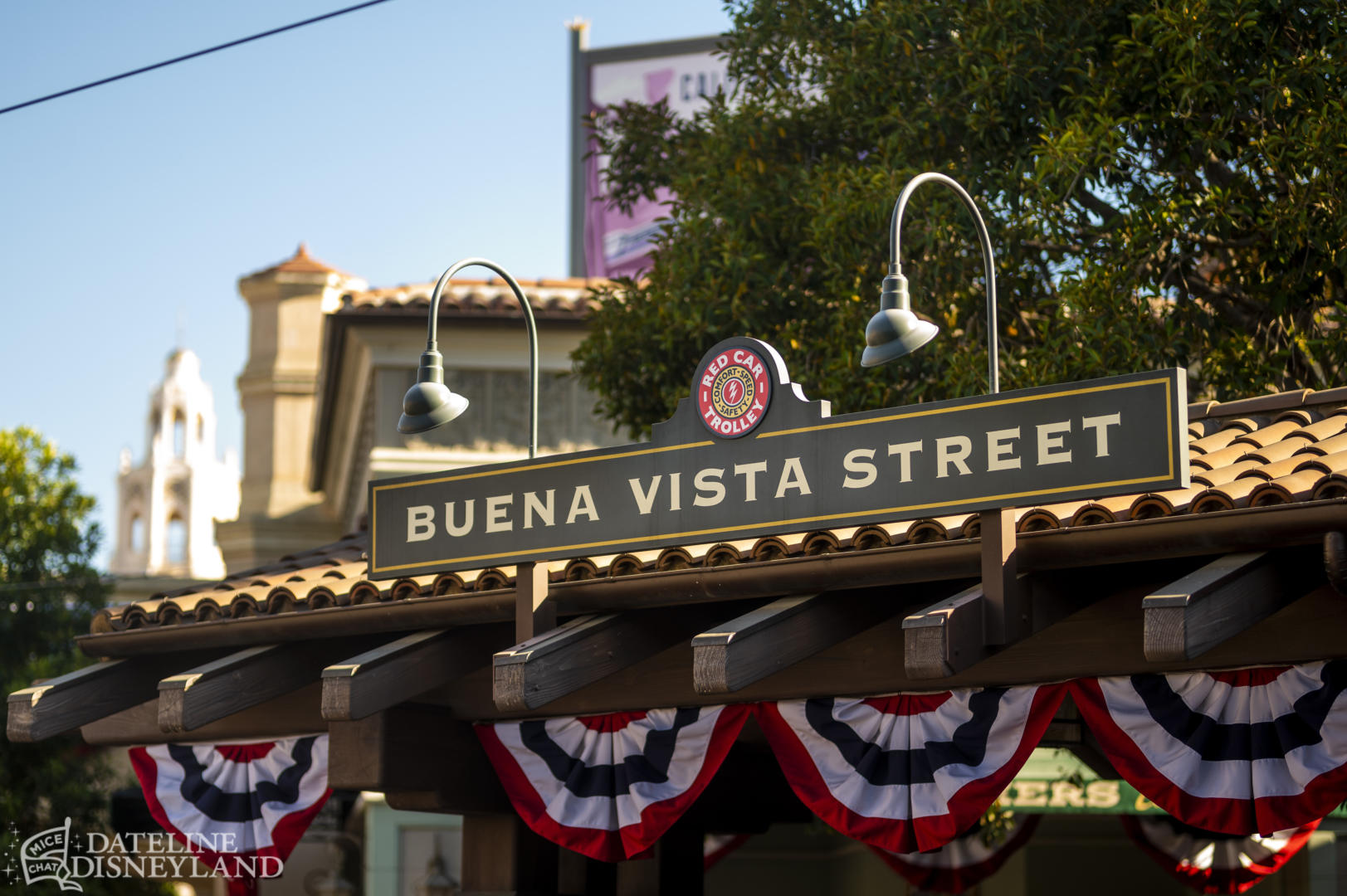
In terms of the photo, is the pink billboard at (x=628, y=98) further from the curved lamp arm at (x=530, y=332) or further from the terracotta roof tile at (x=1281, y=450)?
the terracotta roof tile at (x=1281, y=450)

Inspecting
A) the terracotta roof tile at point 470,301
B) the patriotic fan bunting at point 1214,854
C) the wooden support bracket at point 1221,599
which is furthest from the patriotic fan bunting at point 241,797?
the terracotta roof tile at point 470,301

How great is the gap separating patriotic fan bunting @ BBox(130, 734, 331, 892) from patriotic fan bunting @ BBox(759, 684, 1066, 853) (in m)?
2.95

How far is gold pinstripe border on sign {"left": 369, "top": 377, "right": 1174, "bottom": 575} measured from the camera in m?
5.84

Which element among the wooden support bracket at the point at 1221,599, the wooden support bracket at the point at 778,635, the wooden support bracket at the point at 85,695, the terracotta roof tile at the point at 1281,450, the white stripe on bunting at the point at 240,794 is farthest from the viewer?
the white stripe on bunting at the point at 240,794

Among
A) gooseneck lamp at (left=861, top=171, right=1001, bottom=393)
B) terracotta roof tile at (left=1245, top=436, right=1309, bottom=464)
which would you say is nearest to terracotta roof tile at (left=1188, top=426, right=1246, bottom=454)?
terracotta roof tile at (left=1245, top=436, right=1309, bottom=464)

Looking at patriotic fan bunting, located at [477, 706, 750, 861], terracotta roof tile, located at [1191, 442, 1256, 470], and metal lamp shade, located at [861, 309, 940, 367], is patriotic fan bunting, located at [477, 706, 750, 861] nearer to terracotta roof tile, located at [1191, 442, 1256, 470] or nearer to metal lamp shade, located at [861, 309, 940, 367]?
metal lamp shade, located at [861, 309, 940, 367]

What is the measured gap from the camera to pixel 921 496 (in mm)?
6340

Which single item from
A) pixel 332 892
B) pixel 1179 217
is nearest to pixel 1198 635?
pixel 1179 217

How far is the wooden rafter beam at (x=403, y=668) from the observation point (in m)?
7.20

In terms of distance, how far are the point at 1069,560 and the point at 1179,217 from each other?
4.95 meters

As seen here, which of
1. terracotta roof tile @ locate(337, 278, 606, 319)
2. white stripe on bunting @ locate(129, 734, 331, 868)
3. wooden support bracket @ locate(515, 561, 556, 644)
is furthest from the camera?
terracotta roof tile @ locate(337, 278, 606, 319)

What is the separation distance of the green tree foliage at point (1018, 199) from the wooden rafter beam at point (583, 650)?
144 inches

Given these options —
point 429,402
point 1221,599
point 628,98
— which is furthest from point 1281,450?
point 628,98

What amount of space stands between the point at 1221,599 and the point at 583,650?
9.04 feet
